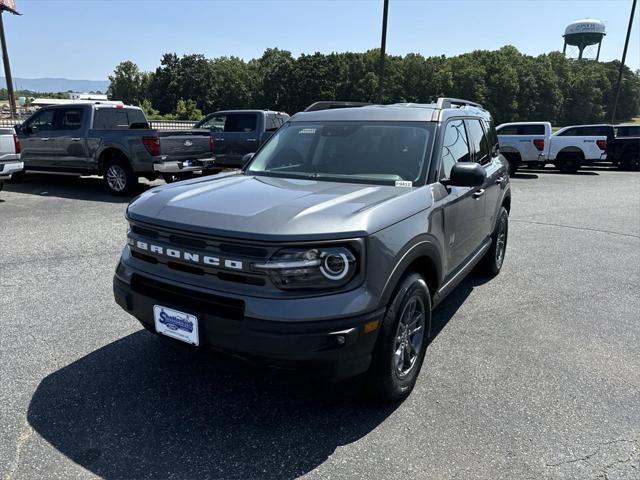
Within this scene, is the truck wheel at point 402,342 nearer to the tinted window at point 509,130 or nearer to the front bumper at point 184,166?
the front bumper at point 184,166

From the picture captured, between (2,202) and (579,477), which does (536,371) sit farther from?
(2,202)

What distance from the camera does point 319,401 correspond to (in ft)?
9.93

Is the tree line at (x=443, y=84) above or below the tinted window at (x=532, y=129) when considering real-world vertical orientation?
above

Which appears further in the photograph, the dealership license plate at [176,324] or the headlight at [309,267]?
the dealership license plate at [176,324]

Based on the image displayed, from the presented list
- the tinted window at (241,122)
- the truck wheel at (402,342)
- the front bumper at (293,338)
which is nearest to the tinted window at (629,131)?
the tinted window at (241,122)

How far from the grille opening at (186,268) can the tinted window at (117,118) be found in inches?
358

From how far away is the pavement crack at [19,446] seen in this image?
2.34m

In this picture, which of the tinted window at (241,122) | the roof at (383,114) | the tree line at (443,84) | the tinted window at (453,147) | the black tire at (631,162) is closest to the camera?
the tinted window at (453,147)

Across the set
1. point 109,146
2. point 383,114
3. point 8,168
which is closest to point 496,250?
point 383,114

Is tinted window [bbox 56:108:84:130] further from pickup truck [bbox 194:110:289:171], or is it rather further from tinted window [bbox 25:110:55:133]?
pickup truck [bbox 194:110:289:171]

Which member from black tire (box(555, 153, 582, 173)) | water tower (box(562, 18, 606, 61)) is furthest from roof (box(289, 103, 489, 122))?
water tower (box(562, 18, 606, 61))

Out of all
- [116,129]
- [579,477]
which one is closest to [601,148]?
[116,129]

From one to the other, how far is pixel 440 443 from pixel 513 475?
0.39 m

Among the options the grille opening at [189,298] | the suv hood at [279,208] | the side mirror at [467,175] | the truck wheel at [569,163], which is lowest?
the truck wheel at [569,163]
